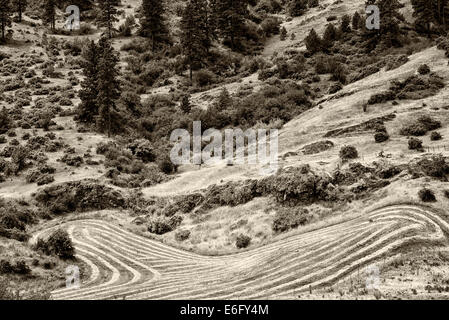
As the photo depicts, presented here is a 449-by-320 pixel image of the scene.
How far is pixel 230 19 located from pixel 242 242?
7036 cm

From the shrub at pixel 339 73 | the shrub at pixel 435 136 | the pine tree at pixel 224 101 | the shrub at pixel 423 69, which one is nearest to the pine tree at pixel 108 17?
the pine tree at pixel 224 101

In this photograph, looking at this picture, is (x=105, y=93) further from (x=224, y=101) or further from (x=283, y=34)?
(x=283, y=34)

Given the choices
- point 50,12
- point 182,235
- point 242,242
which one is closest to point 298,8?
point 50,12

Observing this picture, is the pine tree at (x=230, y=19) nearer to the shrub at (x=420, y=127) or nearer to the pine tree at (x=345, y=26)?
the pine tree at (x=345, y=26)

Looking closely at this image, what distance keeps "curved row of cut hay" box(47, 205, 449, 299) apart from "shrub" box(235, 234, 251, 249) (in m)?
1.37

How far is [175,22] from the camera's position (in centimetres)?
10088

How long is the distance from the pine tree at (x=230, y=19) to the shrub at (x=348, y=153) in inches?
2210

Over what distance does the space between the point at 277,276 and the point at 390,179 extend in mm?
15556

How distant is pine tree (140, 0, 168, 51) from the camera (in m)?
90.1

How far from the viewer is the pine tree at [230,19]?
8912 centimetres

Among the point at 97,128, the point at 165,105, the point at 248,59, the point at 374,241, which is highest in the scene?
the point at 248,59

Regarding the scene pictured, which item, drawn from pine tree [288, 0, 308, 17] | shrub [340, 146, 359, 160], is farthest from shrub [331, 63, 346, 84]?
pine tree [288, 0, 308, 17]
